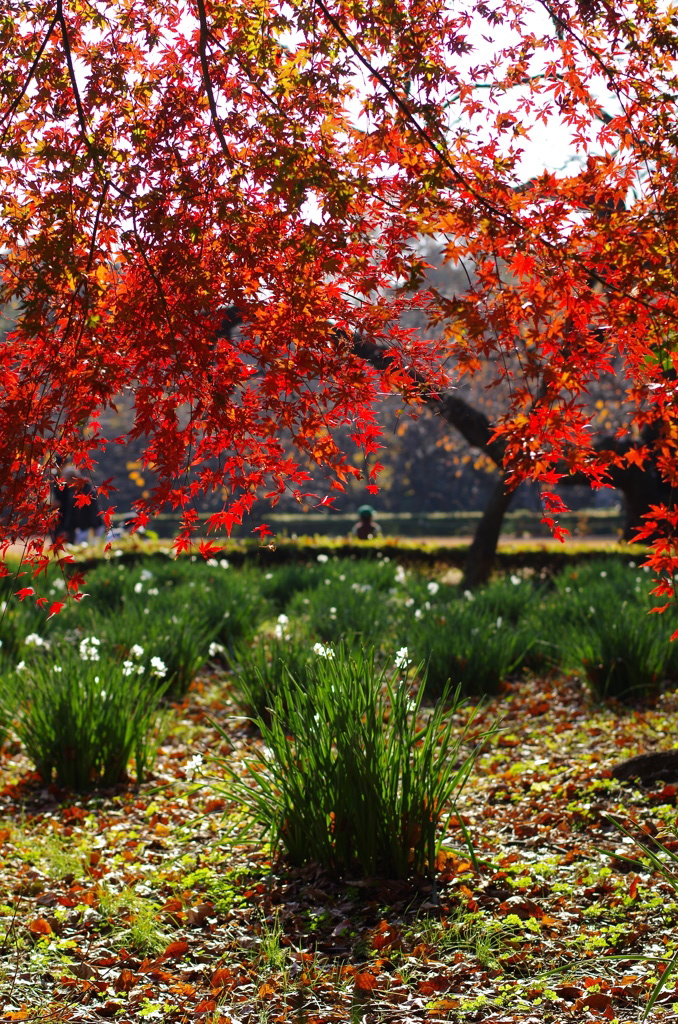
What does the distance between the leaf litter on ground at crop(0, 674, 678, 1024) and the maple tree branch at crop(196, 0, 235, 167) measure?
2.56 metres

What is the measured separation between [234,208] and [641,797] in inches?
133

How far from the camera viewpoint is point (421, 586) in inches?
366

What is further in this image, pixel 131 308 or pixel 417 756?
pixel 417 756

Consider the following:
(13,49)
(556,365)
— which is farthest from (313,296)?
(13,49)

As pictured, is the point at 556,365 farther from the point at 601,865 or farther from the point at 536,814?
the point at 536,814

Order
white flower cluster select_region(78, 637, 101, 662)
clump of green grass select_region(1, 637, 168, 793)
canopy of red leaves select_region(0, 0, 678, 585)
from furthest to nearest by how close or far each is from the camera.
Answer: white flower cluster select_region(78, 637, 101, 662) < clump of green grass select_region(1, 637, 168, 793) < canopy of red leaves select_region(0, 0, 678, 585)

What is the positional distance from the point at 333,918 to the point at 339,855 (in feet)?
0.84

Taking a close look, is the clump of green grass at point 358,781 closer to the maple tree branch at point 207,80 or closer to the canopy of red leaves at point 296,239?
the canopy of red leaves at point 296,239

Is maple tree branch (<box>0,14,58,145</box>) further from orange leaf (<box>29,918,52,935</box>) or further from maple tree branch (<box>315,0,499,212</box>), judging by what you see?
orange leaf (<box>29,918,52,935</box>)

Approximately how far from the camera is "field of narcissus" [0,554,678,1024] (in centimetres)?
294

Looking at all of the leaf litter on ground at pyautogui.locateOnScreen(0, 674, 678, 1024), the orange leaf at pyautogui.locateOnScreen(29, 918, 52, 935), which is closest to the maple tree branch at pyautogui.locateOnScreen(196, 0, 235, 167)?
the leaf litter on ground at pyautogui.locateOnScreen(0, 674, 678, 1024)

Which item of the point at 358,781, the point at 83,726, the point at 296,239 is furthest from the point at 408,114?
the point at 83,726

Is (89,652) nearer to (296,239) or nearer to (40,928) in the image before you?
(40,928)

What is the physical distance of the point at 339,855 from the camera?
360cm
